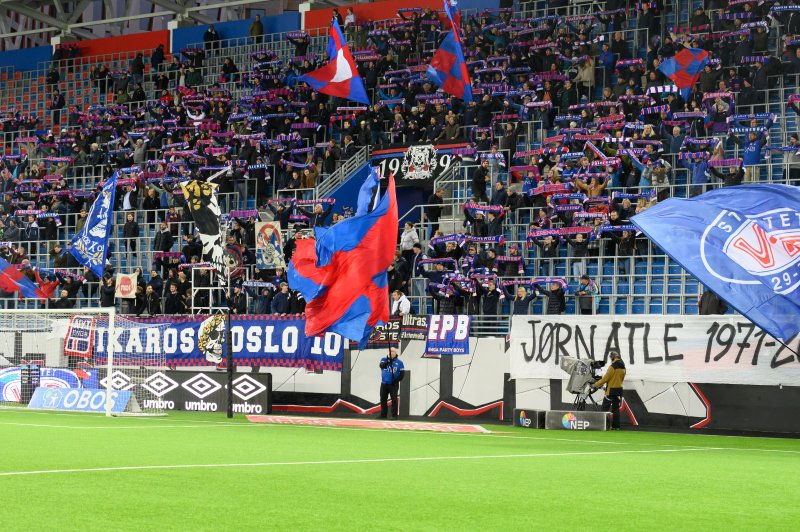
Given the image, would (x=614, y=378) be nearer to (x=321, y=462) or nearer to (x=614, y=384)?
(x=614, y=384)

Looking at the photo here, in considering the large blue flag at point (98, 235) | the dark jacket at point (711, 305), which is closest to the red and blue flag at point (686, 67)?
the dark jacket at point (711, 305)

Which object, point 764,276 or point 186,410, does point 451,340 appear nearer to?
point 186,410

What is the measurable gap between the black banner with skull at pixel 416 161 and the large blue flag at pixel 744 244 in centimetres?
1547

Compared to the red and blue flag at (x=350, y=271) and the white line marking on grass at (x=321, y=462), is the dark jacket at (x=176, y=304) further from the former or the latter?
A: the white line marking on grass at (x=321, y=462)

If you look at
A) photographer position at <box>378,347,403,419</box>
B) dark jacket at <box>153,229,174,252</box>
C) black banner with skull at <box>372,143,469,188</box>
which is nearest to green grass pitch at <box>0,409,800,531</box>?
photographer position at <box>378,347,403,419</box>

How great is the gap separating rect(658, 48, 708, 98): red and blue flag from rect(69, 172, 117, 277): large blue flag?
1461cm

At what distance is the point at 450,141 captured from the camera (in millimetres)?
34469

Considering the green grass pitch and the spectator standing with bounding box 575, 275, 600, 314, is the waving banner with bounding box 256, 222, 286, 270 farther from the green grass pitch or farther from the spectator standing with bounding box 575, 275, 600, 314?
the green grass pitch

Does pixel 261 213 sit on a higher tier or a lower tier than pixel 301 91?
lower

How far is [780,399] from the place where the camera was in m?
23.3

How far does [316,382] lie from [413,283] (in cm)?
357

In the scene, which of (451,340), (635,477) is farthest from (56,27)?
(635,477)

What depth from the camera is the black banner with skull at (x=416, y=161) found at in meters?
34.5

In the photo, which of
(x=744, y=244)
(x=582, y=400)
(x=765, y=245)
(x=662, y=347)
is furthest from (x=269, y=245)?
(x=765, y=245)
